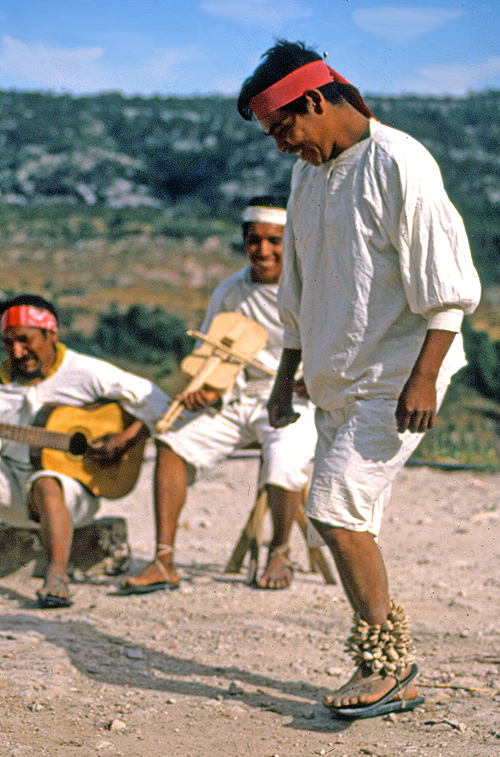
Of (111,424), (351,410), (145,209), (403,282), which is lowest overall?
(111,424)

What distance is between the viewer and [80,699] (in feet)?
8.75

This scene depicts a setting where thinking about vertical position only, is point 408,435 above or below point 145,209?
below

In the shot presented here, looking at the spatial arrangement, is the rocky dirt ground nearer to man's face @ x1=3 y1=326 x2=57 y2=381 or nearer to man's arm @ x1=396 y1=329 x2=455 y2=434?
man's arm @ x1=396 y1=329 x2=455 y2=434

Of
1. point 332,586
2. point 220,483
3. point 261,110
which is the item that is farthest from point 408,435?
point 220,483

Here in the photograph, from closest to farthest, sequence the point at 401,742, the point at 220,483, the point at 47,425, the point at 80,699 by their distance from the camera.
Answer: the point at 401,742
the point at 80,699
the point at 47,425
the point at 220,483

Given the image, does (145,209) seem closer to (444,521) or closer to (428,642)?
(444,521)

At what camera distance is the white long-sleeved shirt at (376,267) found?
7.68 ft

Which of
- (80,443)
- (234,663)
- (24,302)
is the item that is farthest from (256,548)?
(24,302)

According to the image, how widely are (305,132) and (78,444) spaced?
2.42 m

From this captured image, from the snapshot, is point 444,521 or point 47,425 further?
point 444,521

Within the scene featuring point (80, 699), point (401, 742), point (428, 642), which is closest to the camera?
point (401, 742)

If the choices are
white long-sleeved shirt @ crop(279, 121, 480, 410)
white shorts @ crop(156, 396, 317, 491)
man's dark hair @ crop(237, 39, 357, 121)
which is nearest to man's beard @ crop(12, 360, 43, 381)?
white shorts @ crop(156, 396, 317, 491)

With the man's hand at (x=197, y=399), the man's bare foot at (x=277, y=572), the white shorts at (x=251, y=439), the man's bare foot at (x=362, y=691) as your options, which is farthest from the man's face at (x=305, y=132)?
the man's bare foot at (x=277, y=572)

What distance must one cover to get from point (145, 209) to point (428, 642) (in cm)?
1086
